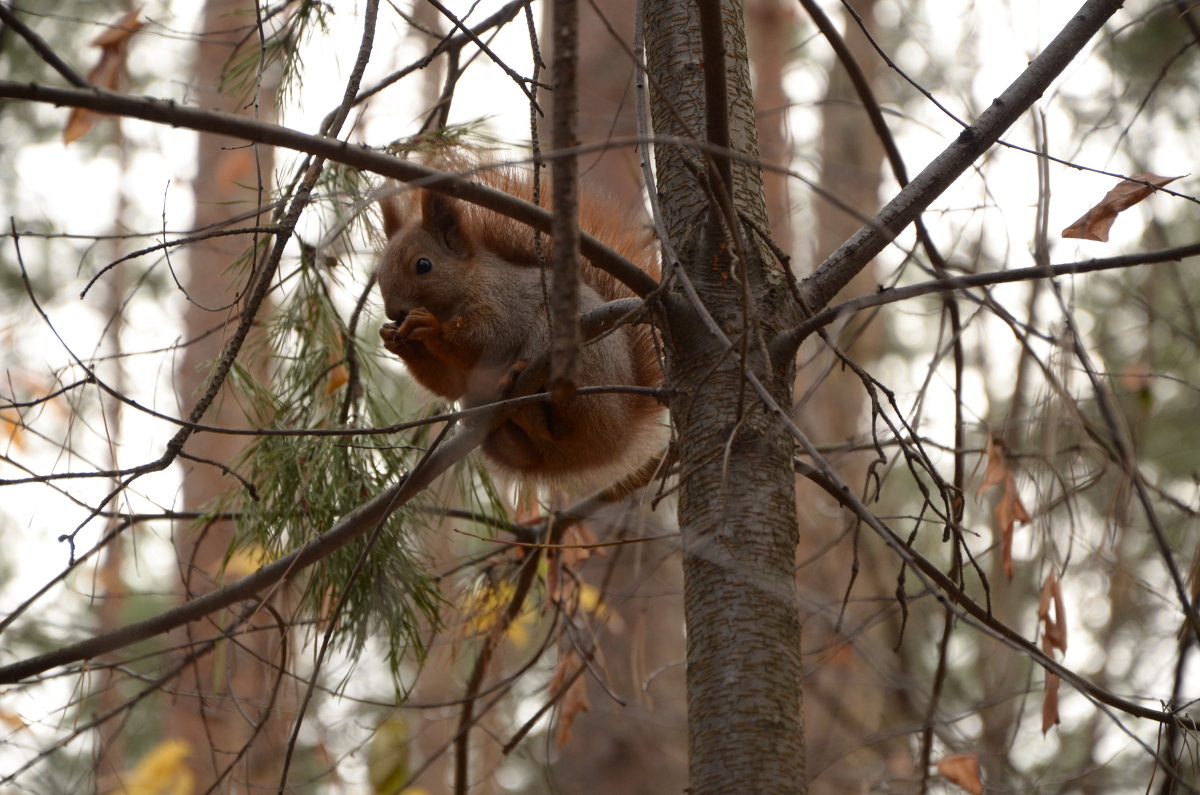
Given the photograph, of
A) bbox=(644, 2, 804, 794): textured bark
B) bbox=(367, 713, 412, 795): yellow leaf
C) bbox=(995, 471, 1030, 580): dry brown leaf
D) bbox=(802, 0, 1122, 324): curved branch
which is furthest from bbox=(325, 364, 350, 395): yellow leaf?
bbox=(367, 713, 412, 795): yellow leaf

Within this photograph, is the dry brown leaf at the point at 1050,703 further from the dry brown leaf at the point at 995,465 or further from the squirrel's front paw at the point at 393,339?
the squirrel's front paw at the point at 393,339

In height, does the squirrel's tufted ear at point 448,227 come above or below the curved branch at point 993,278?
above

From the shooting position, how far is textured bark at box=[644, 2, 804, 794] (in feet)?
4.25

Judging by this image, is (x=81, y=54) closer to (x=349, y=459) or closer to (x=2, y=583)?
(x=2, y=583)

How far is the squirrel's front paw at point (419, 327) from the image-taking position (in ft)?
7.35

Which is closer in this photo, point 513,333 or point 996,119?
point 996,119

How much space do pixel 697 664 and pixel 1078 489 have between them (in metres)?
0.70

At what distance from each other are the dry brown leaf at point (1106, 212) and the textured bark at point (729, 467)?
40 cm

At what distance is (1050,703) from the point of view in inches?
65.8

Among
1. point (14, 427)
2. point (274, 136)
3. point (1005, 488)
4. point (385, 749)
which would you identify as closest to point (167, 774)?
point (385, 749)

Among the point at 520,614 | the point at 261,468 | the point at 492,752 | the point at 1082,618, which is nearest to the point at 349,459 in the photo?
the point at 261,468

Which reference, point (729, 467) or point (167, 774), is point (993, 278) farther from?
point (167, 774)

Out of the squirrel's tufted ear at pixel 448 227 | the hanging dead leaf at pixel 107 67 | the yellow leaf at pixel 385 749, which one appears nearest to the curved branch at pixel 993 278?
the squirrel's tufted ear at pixel 448 227

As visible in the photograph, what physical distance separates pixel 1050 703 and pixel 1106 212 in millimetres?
713
